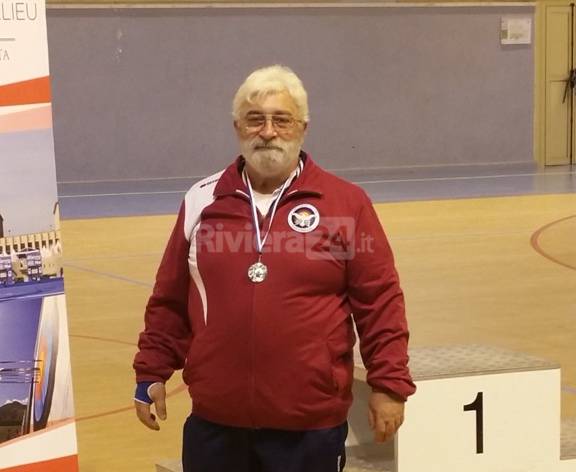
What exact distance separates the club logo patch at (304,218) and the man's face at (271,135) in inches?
4.3

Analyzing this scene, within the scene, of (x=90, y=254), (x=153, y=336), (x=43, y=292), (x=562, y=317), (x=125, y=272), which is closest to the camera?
(x=153, y=336)

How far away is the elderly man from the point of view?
9.35 ft

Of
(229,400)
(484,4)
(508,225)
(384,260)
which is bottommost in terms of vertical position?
(508,225)

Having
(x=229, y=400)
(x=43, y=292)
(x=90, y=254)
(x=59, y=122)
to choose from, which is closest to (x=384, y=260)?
(x=229, y=400)

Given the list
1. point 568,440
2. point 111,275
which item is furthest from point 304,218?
point 111,275

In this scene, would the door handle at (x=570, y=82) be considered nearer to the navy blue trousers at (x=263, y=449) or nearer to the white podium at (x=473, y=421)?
the white podium at (x=473, y=421)

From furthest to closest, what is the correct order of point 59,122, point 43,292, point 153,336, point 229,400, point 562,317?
point 59,122 → point 562,317 → point 43,292 → point 153,336 → point 229,400

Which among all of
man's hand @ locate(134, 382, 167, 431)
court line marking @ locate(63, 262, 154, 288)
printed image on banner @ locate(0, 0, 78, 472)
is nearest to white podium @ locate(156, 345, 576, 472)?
printed image on banner @ locate(0, 0, 78, 472)

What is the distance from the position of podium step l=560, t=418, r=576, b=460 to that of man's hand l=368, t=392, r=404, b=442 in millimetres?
1424

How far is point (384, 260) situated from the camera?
114 inches

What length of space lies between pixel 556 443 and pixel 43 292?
1788mm

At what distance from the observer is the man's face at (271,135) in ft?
9.49

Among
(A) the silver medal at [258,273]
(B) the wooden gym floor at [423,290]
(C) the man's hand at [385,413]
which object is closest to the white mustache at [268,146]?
(A) the silver medal at [258,273]

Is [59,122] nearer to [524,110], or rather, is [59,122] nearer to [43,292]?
[524,110]
